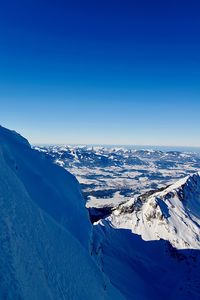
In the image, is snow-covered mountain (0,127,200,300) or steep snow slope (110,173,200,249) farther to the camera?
steep snow slope (110,173,200,249)

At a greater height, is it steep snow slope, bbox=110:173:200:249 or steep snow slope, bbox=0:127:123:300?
steep snow slope, bbox=0:127:123:300

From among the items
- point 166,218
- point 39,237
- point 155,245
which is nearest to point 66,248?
point 39,237

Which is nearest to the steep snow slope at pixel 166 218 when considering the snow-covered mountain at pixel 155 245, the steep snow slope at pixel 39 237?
the snow-covered mountain at pixel 155 245

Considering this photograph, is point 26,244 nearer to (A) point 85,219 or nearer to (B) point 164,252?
(A) point 85,219

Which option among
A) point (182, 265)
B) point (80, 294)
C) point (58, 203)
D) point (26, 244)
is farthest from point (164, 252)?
point (26, 244)

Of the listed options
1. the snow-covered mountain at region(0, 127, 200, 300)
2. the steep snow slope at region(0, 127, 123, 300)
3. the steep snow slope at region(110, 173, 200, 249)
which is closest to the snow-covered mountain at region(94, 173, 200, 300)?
the steep snow slope at region(110, 173, 200, 249)

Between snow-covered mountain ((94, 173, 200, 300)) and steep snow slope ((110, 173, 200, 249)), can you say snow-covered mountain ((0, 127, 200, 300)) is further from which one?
steep snow slope ((110, 173, 200, 249))
